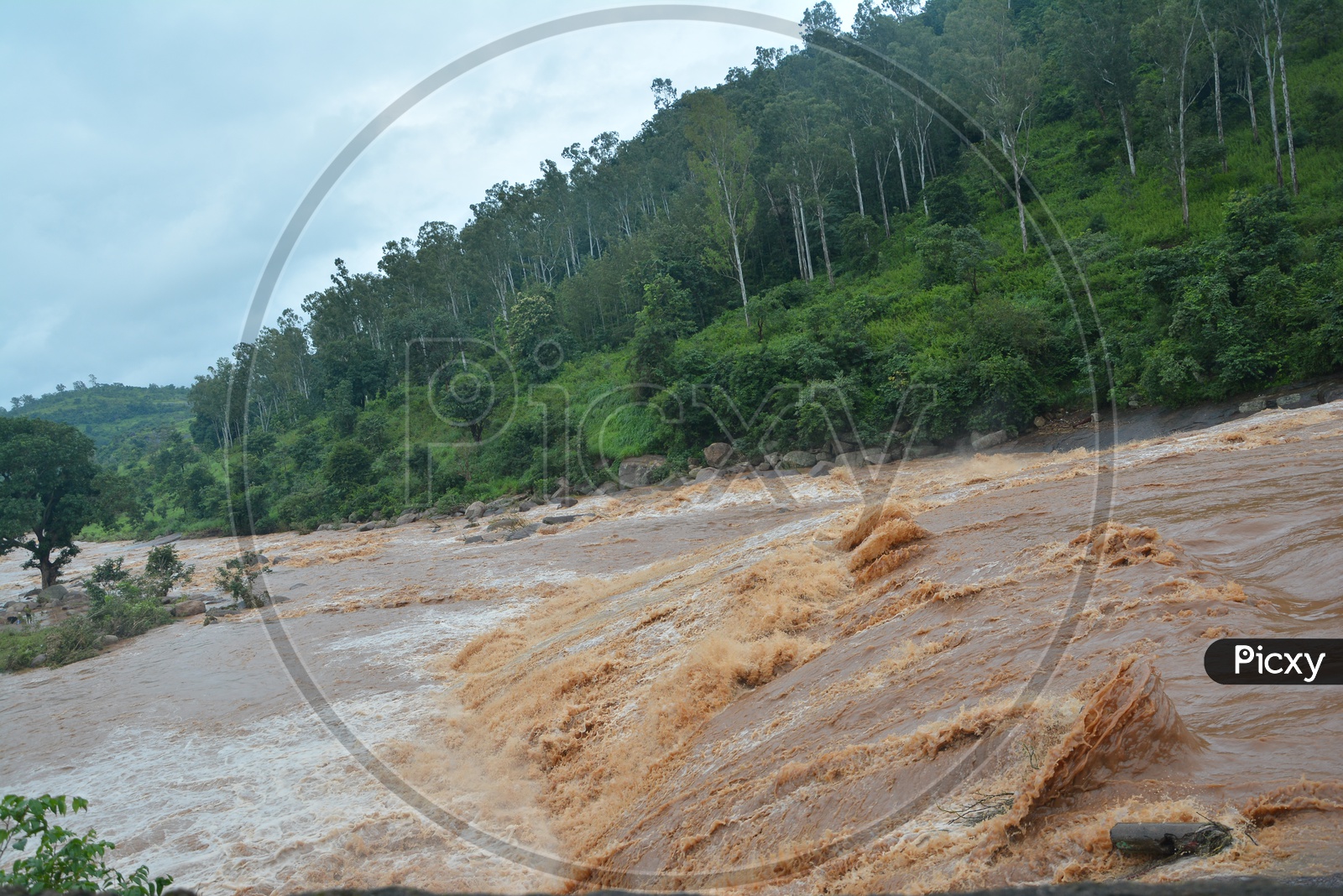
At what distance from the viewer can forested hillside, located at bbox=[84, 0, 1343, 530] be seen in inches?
912

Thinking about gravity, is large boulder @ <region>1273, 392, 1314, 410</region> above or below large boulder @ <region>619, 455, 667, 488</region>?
above

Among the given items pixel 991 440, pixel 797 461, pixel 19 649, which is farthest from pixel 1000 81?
pixel 19 649

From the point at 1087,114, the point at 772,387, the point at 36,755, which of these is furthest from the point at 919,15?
the point at 36,755

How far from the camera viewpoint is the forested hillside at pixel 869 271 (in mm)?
23172

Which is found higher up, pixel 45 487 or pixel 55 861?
pixel 45 487

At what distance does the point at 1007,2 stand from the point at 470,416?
47890 millimetres

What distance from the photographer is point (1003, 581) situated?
791 centimetres

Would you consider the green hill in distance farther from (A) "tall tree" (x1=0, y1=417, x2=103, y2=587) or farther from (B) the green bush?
(B) the green bush

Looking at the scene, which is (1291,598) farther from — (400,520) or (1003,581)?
(400,520)

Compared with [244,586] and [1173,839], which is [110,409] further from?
[1173,839]

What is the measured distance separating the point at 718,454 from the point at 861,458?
614 cm

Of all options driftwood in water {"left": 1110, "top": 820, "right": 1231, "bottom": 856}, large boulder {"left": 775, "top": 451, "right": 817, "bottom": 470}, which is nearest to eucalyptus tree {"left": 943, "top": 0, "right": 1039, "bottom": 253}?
large boulder {"left": 775, "top": 451, "right": 817, "bottom": 470}

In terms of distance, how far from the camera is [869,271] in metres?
37.8

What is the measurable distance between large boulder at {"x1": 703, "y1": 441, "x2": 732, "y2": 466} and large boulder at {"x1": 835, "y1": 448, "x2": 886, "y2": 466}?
488 centimetres
